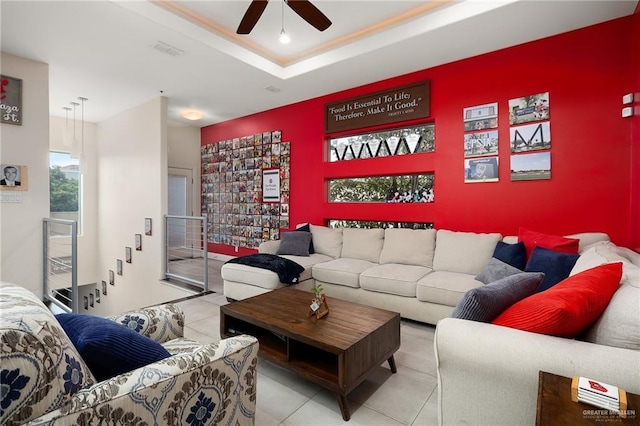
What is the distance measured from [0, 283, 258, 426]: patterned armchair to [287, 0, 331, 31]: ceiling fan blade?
2.30 m

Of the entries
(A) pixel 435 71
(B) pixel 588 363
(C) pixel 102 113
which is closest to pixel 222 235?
(C) pixel 102 113

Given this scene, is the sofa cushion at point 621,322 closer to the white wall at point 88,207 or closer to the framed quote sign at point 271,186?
the framed quote sign at point 271,186

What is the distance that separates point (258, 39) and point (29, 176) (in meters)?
3.23

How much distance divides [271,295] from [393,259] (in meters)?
1.62

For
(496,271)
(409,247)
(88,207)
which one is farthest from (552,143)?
(88,207)

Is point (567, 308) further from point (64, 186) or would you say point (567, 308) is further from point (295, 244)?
point (64, 186)

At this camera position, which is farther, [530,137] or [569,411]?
[530,137]

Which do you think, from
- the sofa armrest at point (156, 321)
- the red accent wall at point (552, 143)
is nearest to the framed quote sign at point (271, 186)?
the red accent wall at point (552, 143)

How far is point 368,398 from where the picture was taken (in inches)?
75.9

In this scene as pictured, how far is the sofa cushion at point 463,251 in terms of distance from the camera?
3.11m

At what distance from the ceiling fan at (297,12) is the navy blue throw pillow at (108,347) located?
2.33 m

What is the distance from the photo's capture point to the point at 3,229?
143 inches

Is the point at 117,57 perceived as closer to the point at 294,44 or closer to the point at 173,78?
the point at 173,78

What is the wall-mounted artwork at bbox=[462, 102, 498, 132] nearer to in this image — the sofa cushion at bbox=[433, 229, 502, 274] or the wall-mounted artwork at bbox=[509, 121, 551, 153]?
the wall-mounted artwork at bbox=[509, 121, 551, 153]
